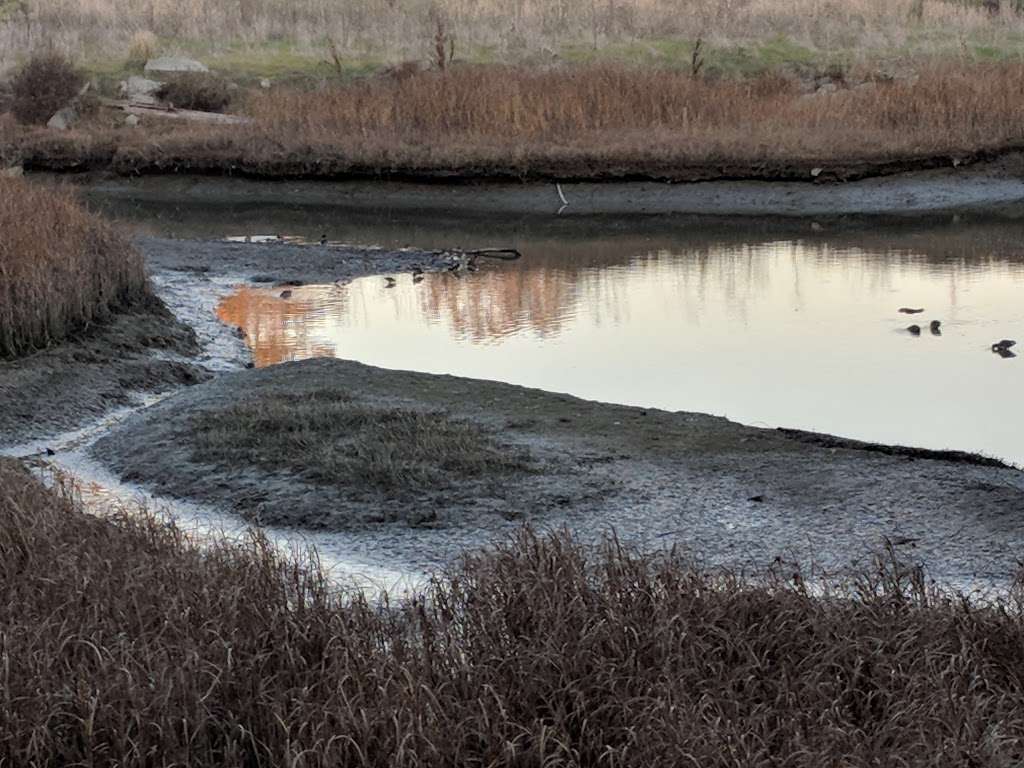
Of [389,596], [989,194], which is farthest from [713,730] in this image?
[989,194]

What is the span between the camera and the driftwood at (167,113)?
27.2 metres

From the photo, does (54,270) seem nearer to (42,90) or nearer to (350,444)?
(350,444)

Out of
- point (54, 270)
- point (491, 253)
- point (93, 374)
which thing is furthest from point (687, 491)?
point (491, 253)

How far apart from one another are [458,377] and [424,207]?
11645 millimetres

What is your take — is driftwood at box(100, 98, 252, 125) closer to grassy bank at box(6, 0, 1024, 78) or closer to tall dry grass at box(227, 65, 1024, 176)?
tall dry grass at box(227, 65, 1024, 176)

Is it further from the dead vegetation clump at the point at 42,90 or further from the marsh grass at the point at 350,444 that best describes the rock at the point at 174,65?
the marsh grass at the point at 350,444

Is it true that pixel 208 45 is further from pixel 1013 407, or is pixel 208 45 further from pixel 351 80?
pixel 1013 407

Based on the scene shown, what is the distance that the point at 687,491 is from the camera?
8.17m

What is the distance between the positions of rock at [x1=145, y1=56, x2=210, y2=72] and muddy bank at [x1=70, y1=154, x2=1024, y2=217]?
34.2 feet

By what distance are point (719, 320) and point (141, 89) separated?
64.7ft

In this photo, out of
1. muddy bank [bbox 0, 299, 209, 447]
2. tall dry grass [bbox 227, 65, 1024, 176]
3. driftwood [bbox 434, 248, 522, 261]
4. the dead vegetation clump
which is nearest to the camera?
muddy bank [bbox 0, 299, 209, 447]

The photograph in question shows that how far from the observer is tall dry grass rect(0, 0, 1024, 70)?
36.3m

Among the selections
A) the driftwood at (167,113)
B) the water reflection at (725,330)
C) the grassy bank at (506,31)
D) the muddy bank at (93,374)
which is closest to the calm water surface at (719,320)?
the water reflection at (725,330)

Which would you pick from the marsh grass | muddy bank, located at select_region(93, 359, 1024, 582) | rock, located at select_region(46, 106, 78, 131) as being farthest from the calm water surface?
rock, located at select_region(46, 106, 78, 131)
